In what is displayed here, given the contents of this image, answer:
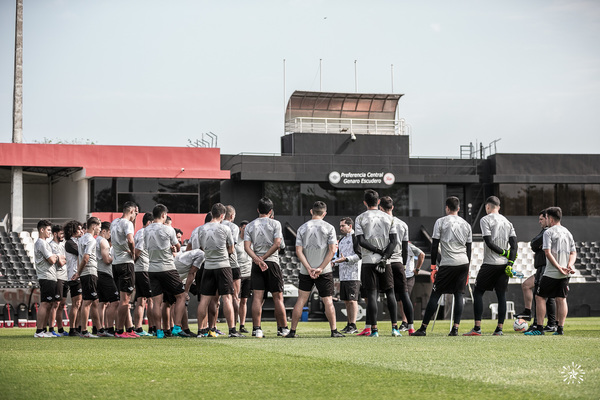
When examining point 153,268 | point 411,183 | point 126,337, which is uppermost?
point 411,183

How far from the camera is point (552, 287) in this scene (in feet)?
43.1

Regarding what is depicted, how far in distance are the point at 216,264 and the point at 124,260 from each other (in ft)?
5.48

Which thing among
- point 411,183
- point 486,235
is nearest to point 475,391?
point 486,235

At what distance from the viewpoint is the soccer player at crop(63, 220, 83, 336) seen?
13.9 meters

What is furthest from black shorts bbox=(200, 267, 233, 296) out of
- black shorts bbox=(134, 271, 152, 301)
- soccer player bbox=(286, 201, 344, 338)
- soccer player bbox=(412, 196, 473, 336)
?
soccer player bbox=(412, 196, 473, 336)

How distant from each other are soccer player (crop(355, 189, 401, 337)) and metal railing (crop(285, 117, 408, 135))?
26739mm

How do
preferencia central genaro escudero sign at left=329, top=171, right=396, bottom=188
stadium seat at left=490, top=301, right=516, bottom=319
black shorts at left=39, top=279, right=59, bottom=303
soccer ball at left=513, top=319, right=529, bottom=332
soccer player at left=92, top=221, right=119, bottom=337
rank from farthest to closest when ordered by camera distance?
1. preferencia central genaro escudero sign at left=329, top=171, right=396, bottom=188
2. stadium seat at left=490, top=301, right=516, bottom=319
3. soccer ball at left=513, top=319, right=529, bottom=332
4. black shorts at left=39, top=279, right=59, bottom=303
5. soccer player at left=92, top=221, right=119, bottom=337

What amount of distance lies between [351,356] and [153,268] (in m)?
4.68

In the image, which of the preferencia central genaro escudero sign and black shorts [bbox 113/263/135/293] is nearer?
black shorts [bbox 113/263/135/293]

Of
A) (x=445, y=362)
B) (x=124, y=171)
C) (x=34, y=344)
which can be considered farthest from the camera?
(x=124, y=171)

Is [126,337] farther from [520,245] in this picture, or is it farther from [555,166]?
[555,166]

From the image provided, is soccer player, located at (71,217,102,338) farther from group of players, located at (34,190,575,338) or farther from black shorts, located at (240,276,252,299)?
black shorts, located at (240,276,252,299)

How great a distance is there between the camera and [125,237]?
1316 centimetres

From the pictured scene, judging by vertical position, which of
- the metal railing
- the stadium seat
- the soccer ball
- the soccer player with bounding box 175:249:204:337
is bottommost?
the stadium seat
